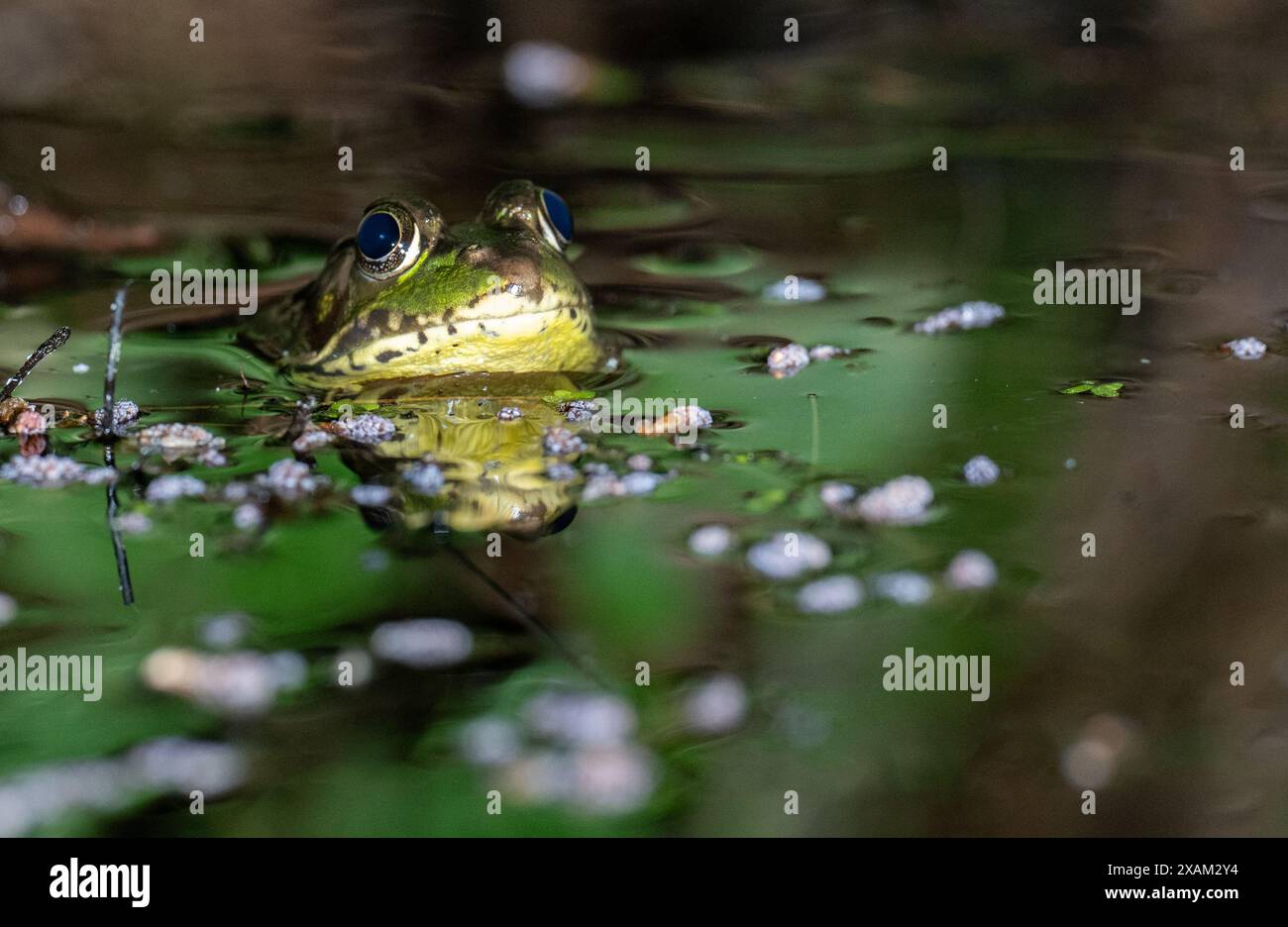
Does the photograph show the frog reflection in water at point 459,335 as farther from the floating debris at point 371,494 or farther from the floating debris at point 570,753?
the floating debris at point 570,753

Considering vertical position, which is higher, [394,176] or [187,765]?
[394,176]

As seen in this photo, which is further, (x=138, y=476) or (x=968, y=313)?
(x=968, y=313)

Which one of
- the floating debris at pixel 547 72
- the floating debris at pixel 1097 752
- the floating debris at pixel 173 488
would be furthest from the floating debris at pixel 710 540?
the floating debris at pixel 547 72

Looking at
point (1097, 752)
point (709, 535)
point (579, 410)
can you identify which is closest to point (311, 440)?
point (579, 410)

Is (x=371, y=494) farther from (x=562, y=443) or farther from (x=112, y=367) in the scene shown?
(x=112, y=367)

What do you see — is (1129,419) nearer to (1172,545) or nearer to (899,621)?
(1172,545)

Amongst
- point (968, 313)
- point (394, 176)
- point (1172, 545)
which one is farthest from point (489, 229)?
point (394, 176)

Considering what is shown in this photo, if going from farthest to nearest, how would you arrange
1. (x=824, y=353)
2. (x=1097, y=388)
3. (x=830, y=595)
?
(x=824, y=353), (x=1097, y=388), (x=830, y=595)
